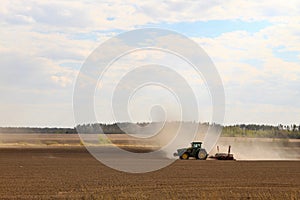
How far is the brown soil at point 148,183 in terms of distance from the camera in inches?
941

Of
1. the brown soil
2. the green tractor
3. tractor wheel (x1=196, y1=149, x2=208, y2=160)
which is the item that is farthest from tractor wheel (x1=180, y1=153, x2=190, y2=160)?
the brown soil

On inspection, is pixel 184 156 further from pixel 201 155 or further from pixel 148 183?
pixel 148 183

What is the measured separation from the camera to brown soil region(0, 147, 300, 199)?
23906mm

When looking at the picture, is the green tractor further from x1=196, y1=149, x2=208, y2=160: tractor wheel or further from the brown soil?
the brown soil

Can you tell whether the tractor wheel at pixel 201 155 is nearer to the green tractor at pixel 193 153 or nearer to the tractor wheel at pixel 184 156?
the green tractor at pixel 193 153

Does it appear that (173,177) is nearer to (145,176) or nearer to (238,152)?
(145,176)

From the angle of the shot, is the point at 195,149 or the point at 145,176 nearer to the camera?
the point at 145,176

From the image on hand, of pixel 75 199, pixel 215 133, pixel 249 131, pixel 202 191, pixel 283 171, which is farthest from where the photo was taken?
pixel 249 131

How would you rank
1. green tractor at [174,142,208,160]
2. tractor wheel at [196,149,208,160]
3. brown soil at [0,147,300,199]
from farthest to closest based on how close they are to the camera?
green tractor at [174,142,208,160]
tractor wheel at [196,149,208,160]
brown soil at [0,147,300,199]

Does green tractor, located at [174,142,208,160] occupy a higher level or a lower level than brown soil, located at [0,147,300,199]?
higher

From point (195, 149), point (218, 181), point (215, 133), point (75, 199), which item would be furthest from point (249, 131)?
point (75, 199)

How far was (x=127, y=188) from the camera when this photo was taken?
2638 centimetres

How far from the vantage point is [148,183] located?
28.9 metres

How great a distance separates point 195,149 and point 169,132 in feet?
60.3
